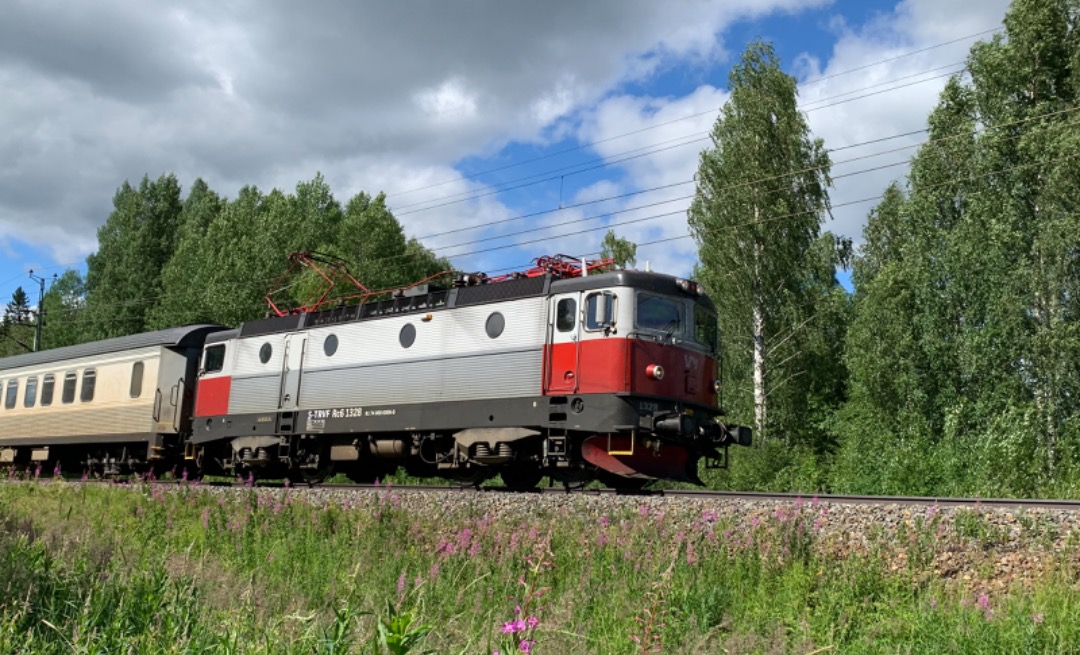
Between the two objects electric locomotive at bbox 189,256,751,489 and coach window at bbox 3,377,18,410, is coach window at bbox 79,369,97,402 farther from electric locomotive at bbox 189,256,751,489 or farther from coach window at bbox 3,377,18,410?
electric locomotive at bbox 189,256,751,489

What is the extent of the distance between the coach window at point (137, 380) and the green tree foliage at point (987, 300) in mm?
16485

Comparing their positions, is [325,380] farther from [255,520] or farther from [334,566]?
[334,566]

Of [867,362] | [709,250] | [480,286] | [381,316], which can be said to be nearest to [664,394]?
[480,286]

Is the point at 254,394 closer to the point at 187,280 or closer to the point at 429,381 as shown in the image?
the point at 429,381

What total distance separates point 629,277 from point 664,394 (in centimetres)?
186

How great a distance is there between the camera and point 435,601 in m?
7.60

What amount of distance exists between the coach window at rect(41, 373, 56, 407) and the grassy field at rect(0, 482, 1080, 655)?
1511cm

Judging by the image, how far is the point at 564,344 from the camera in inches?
550

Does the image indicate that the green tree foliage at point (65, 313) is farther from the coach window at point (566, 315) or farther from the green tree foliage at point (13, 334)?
the coach window at point (566, 315)

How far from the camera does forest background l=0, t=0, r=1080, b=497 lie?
68.2ft

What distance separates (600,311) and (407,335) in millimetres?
4053

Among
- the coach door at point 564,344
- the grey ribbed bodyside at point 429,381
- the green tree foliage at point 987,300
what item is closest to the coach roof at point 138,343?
the grey ribbed bodyside at point 429,381

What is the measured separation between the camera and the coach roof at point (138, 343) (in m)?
21.5

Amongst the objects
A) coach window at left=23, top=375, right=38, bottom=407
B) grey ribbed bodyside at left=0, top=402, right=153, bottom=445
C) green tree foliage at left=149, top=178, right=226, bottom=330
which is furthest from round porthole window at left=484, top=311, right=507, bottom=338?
green tree foliage at left=149, top=178, right=226, bottom=330
